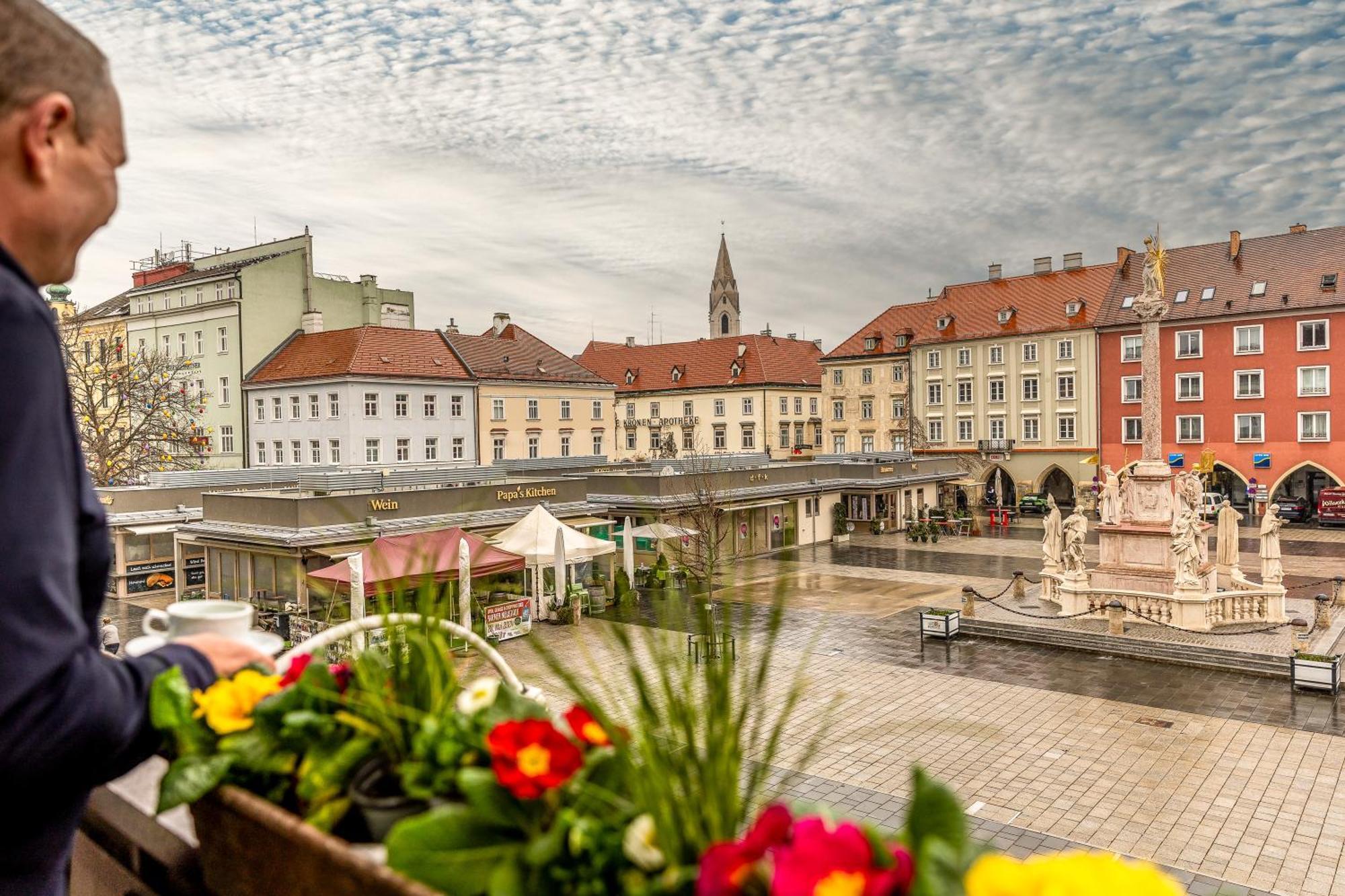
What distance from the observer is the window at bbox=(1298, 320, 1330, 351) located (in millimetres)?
41625

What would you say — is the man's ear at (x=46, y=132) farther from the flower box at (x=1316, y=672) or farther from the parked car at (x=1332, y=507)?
the parked car at (x=1332, y=507)

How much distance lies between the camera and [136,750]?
1.63 m

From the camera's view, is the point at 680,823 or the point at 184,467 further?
the point at 184,467

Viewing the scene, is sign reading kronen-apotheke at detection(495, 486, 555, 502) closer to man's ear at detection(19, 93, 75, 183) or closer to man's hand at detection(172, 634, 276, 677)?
man's hand at detection(172, 634, 276, 677)

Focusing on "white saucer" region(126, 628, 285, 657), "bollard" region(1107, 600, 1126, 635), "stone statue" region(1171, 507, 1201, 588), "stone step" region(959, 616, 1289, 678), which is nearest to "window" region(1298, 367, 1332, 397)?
"stone statue" region(1171, 507, 1201, 588)

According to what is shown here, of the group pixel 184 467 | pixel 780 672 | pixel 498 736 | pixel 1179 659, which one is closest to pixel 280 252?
pixel 184 467

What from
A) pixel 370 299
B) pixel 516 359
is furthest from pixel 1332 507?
pixel 370 299

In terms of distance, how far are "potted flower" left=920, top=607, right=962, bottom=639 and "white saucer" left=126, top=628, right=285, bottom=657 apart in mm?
19321

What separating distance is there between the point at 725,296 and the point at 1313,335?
68675 millimetres

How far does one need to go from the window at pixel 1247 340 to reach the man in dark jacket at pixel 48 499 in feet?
168

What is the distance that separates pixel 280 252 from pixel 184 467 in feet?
48.9

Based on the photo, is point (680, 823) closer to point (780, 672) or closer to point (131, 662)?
point (131, 662)

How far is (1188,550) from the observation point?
2067 centimetres

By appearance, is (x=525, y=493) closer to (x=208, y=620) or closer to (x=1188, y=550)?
(x=1188, y=550)
